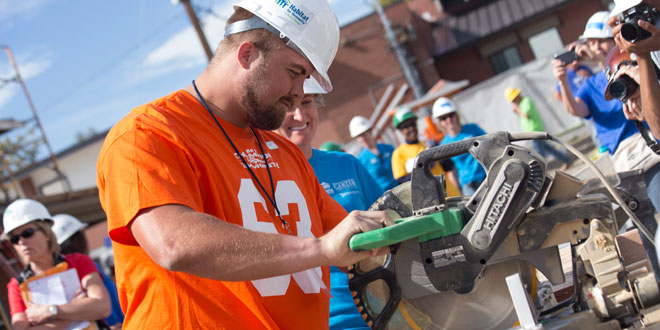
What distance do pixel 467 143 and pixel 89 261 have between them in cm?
372

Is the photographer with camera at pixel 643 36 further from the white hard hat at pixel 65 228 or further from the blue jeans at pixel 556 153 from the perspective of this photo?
the blue jeans at pixel 556 153

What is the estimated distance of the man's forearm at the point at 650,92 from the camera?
2938mm

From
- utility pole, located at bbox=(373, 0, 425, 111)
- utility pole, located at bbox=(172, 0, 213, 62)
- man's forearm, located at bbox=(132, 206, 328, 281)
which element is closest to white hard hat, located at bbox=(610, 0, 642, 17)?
man's forearm, located at bbox=(132, 206, 328, 281)

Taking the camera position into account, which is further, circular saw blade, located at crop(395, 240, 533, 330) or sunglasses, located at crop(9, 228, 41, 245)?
Answer: sunglasses, located at crop(9, 228, 41, 245)

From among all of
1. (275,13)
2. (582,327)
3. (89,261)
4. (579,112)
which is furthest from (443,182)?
(89,261)

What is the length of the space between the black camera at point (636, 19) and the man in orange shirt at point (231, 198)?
4.55 ft

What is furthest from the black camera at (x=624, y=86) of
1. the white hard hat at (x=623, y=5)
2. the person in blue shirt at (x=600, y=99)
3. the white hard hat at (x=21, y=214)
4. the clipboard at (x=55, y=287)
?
the white hard hat at (x=21, y=214)

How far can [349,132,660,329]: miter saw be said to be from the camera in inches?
79.9

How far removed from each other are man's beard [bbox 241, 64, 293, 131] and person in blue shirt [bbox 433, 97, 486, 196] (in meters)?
4.10

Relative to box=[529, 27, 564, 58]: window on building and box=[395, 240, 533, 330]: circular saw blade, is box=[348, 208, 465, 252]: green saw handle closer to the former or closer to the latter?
box=[395, 240, 533, 330]: circular saw blade

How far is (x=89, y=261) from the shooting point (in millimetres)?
4910

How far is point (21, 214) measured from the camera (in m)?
4.82

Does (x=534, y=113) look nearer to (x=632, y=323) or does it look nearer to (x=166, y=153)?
(x=632, y=323)

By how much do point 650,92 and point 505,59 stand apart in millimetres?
29440
